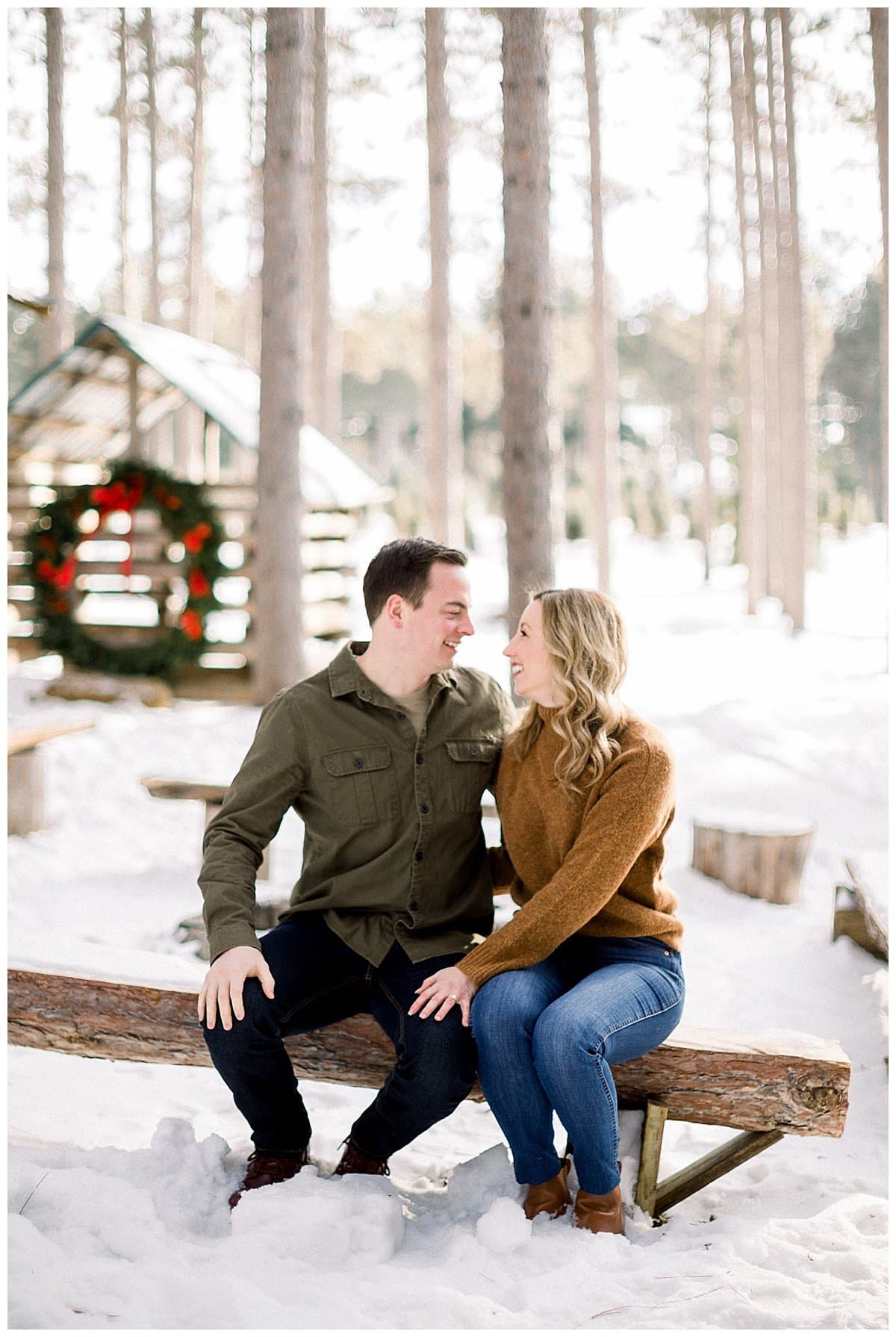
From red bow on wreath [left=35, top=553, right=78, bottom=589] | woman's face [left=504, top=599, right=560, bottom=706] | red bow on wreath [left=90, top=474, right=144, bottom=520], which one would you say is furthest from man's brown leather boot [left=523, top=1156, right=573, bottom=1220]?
red bow on wreath [left=35, top=553, right=78, bottom=589]

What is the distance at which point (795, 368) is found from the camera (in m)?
14.5

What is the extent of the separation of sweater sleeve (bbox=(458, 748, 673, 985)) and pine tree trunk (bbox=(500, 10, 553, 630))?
326 cm

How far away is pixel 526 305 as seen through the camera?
21.4ft

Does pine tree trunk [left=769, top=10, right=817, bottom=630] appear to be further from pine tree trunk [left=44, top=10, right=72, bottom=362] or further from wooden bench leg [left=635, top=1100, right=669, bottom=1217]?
wooden bench leg [left=635, top=1100, right=669, bottom=1217]

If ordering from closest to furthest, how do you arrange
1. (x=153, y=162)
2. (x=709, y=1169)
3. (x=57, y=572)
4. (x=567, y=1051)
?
(x=567, y=1051) → (x=709, y=1169) → (x=57, y=572) → (x=153, y=162)

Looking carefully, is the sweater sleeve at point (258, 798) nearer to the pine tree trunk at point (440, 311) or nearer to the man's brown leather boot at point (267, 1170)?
the man's brown leather boot at point (267, 1170)

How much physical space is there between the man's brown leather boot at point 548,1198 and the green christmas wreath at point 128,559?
352 inches

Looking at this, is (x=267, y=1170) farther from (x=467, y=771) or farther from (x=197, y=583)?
(x=197, y=583)

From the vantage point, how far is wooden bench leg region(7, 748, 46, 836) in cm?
710

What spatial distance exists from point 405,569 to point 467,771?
58 cm

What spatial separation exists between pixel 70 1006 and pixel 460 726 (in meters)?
1.33

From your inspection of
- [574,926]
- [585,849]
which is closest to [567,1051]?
[574,926]

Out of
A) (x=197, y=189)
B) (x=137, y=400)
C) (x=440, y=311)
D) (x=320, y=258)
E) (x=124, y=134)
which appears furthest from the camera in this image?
(x=124, y=134)

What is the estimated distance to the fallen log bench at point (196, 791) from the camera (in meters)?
5.84
